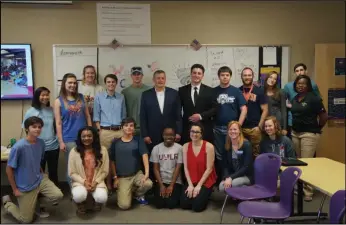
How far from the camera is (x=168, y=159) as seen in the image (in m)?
3.27

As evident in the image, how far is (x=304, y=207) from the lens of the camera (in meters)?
3.03

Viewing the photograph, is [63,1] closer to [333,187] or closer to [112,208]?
[112,208]

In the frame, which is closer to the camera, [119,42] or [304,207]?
[304,207]

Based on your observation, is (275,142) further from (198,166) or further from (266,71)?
(266,71)

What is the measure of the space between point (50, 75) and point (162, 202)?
5.96 ft

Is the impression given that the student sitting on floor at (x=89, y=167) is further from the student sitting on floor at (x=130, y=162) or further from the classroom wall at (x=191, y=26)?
the classroom wall at (x=191, y=26)

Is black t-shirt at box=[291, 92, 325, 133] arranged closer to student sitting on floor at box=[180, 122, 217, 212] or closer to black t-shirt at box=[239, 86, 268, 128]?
black t-shirt at box=[239, 86, 268, 128]

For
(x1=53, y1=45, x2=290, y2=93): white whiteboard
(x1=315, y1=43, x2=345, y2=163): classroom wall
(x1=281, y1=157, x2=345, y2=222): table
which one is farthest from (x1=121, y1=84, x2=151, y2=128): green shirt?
(x1=315, y1=43, x2=345, y2=163): classroom wall

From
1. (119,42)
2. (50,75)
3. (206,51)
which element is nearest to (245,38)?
(206,51)

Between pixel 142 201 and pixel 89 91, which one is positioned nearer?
pixel 142 201

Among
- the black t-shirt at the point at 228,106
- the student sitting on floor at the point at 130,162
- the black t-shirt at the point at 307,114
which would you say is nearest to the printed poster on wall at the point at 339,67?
the black t-shirt at the point at 307,114

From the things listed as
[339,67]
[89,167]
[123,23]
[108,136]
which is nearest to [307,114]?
[339,67]

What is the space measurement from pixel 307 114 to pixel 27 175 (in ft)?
7.82

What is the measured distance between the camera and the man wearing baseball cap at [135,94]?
3.61 metres
